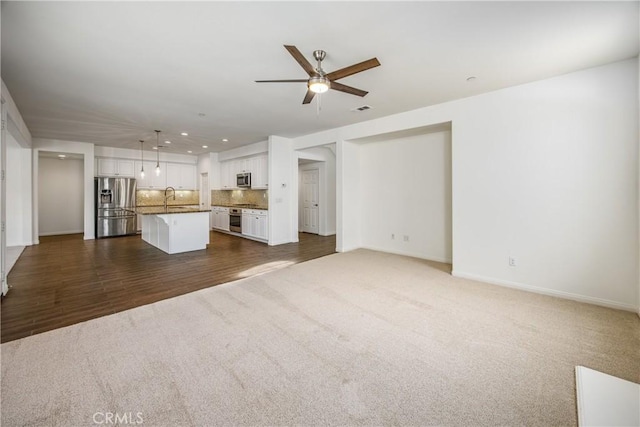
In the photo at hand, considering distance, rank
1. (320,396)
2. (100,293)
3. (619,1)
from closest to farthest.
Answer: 1. (320,396)
2. (619,1)
3. (100,293)

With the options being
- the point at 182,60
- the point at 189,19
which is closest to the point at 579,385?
the point at 189,19

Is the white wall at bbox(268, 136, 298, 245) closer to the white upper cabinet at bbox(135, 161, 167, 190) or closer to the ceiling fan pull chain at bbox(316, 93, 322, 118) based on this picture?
the ceiling fan pull chain at bbox(316, 93, 322, 118)

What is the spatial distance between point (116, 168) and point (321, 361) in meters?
9.19

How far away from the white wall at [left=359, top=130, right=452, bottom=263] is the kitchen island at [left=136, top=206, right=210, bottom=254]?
372 centimetres

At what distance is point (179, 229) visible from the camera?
5.97 m

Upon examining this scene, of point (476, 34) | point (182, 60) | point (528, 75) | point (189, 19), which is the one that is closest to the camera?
point (189, 19)

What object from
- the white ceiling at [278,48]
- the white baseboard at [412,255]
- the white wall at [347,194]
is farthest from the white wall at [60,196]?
the white baseboard at [412,255]

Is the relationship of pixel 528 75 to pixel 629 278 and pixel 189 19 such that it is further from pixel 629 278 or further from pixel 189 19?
pixel 189 19

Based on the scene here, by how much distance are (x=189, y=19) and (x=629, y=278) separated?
16.8 ft

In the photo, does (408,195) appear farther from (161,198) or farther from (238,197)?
(161,198)

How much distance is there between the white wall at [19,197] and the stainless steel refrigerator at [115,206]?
1382mm

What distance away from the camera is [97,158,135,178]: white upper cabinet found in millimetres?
8234

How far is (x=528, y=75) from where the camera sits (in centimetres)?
335

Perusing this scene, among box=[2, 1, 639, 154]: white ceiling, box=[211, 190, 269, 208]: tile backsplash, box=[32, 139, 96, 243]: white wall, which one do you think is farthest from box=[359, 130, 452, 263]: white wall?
box=[32, 139, 96, 243]: white wall
